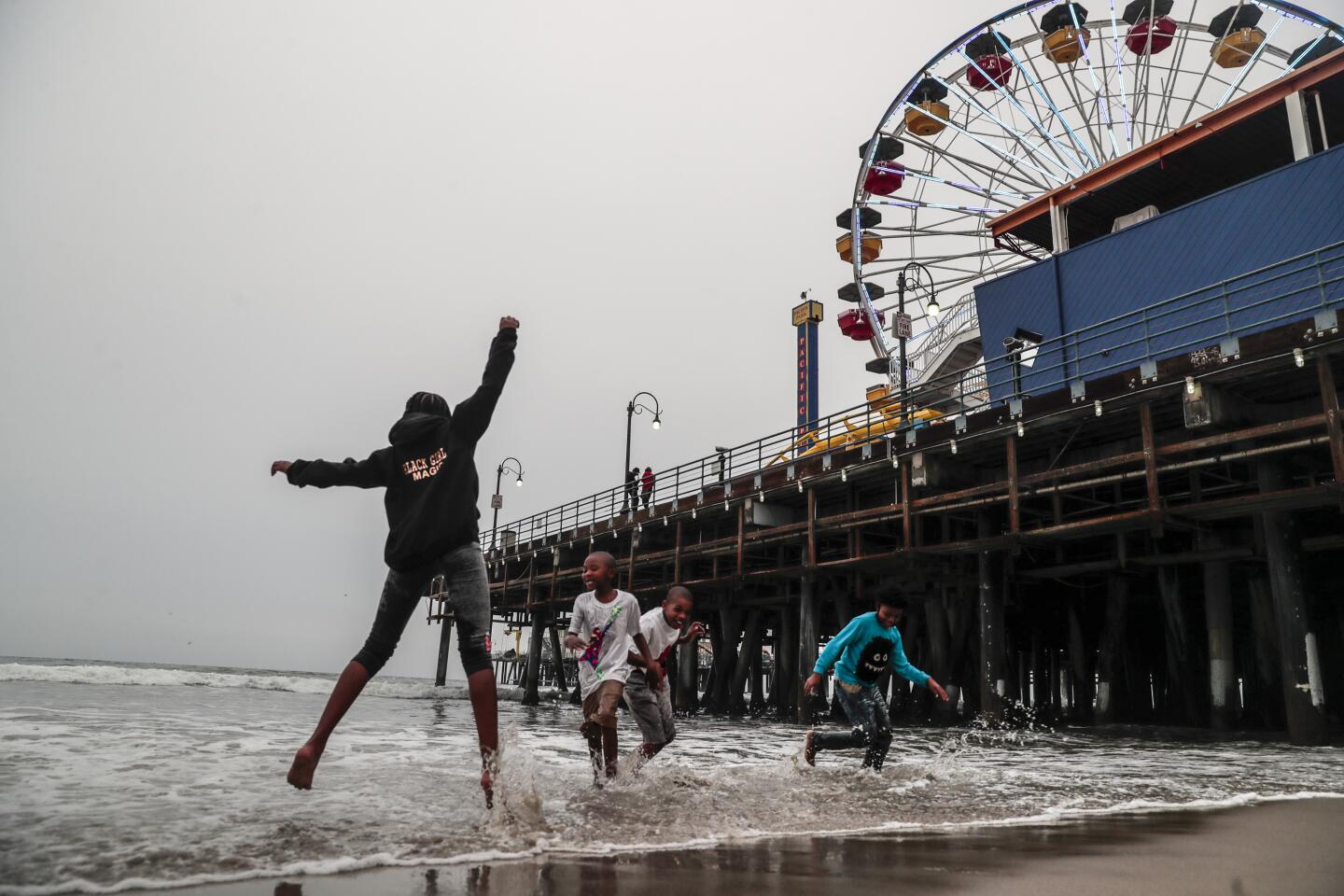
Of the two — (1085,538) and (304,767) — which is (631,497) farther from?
(304,767)

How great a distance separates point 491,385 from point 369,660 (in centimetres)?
153

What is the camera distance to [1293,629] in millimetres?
11234

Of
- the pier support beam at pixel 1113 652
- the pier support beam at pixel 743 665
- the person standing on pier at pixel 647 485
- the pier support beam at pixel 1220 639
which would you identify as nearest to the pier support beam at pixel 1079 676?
the pier support beam at pixel 1113 652

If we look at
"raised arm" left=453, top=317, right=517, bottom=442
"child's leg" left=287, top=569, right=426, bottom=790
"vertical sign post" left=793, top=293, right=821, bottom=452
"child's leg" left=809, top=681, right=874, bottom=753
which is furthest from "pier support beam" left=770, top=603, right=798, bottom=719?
"raised arm" left=453, top=317, right=517, bottom=442

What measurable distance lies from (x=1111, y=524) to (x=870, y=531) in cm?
596

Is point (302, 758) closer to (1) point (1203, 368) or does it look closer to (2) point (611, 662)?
(2) point (611, 662)

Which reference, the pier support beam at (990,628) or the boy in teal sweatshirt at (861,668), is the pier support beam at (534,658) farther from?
the boy in teal sweatshirt at (861,668)

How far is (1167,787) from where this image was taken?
6.38 m

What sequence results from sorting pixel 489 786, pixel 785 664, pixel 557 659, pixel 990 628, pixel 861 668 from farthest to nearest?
pixel 557 659, pixel 785 664, pixel 990 628, pixel 861 668, pixel 489 786

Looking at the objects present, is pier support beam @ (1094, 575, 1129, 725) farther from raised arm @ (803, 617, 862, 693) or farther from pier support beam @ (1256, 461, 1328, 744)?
raised arm @ (803, 617, 862, 693)

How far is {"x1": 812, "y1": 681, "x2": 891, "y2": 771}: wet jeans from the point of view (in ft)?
23.4

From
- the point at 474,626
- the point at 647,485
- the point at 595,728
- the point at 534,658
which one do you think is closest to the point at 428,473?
the point at 474,626

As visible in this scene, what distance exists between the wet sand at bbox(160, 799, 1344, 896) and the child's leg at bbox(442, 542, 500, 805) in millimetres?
1246

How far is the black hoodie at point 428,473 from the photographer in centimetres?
434
